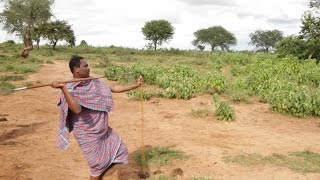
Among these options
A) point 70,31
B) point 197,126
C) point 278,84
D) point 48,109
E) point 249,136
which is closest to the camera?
point 249,136

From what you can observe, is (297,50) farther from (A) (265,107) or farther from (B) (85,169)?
→ (B) (85,169)

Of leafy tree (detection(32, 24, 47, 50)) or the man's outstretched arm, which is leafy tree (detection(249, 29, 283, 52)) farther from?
the man's outstretched arm

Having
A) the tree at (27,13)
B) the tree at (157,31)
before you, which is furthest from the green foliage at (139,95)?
the tree at (157,31)

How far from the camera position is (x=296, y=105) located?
8.45m

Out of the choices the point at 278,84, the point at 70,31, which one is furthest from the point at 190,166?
the point at 70,31

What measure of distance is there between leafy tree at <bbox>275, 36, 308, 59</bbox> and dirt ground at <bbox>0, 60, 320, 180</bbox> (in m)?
13.5

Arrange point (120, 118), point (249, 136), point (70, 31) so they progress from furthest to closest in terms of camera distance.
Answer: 1. point (70, 31)
2. point (120, 118)
3. point (249, 136)

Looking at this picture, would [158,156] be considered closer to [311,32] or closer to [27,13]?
[311,32]

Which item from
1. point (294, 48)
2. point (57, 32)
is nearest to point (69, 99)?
point (294, 48)

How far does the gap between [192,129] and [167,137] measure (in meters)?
0.75

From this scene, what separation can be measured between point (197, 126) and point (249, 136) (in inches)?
41.8

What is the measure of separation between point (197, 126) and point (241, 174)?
2499mm

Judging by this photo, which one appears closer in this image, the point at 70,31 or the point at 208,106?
the point at 208,106

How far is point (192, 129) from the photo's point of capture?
734cm
